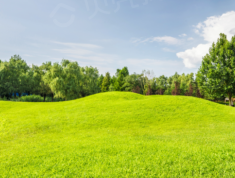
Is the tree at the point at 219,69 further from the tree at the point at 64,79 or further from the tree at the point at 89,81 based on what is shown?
the tree at the point at 89,81

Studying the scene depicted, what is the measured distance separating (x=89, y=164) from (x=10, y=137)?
449 inches

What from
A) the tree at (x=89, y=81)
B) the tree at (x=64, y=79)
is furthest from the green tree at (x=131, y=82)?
the tree at (x=64, y=79)

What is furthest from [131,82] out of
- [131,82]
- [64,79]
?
[64,79]

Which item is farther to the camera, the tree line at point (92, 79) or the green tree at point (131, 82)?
the green tree at point (131, 82)

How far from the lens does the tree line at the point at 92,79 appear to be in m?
35.2

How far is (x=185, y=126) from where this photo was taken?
628 inches

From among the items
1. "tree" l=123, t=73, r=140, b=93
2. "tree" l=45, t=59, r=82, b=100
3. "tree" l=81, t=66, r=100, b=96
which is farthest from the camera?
"tree" l=123, t=73, r=140, b=93

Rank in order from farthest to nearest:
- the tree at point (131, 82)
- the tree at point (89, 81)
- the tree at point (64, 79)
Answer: the tree at point (131, 82) → the tree at point (89, 81) → the tree at point (64, 79)

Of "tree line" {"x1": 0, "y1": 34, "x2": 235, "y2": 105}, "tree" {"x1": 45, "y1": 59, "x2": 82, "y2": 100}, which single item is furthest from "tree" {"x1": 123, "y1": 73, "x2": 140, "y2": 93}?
"tree" {"x1": 45, "y1": 59, "x2": 82, "y2": 100}

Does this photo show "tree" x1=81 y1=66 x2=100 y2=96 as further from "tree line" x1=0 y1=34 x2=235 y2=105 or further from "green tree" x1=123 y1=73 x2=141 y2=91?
"green tree" x1=123 y1=73 x2=141 y2=91

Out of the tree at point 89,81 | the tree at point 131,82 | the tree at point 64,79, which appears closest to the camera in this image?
the tree at point 64,79

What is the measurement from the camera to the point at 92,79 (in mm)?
69375

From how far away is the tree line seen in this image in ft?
116

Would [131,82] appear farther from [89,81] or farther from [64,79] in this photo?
[64,79]
